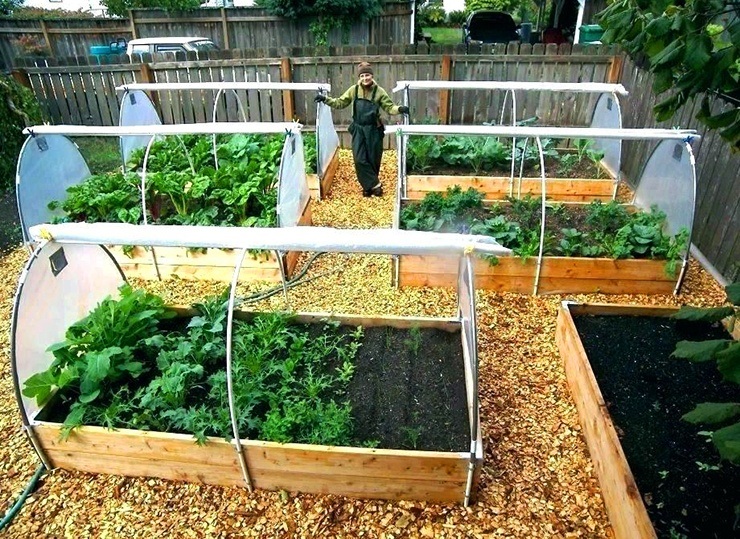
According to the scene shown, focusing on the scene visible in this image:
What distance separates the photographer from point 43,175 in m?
5.39

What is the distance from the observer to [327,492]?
2.87 meters

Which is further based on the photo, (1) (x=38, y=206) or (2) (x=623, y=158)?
(2) (x=623, y=158)

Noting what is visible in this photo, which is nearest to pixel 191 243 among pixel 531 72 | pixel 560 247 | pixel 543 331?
pixel 543 331

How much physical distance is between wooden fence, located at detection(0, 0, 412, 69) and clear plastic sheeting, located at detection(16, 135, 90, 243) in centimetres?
1101

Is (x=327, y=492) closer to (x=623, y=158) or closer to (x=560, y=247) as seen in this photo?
(x=560, y=247)

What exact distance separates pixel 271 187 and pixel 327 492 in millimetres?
3555

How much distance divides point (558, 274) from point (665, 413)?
171 centimetres

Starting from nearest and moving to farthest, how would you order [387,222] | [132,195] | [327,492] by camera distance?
[327,492]
[132,195]
[387,222]

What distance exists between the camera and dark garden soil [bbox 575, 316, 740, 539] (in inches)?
97.8

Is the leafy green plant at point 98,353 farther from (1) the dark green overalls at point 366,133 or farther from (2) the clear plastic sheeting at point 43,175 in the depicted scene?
(1) the dark green overalls at point 366,133

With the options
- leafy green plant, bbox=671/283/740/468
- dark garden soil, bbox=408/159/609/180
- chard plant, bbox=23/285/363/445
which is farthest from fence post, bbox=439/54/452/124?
leafy green plant, bbox=671/283/740/468

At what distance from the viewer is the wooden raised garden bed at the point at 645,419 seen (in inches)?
97.3

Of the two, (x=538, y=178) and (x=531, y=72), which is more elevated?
(x=531, y=72)

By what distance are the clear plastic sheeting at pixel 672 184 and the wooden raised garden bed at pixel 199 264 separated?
144 inches
